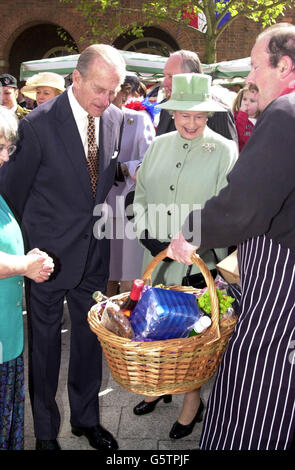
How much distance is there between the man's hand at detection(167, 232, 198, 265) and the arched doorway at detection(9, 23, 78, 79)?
16.9m

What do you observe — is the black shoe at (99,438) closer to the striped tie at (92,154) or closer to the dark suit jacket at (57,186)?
the dark suit jacket at (57,186)

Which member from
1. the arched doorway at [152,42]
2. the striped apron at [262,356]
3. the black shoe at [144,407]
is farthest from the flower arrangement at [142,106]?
the arched doorway at [152,42]

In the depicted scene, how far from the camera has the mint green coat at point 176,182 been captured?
2.96 m

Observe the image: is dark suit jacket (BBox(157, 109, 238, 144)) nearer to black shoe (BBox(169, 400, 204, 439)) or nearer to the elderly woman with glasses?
the elderly woman with glasses

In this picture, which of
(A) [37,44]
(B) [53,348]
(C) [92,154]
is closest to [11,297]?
(B) [53,348]

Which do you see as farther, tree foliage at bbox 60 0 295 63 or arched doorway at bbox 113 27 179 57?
arched doorway at bbox 113 27 179 57

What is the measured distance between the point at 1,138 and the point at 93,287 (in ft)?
4.00

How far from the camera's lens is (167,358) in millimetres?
1904

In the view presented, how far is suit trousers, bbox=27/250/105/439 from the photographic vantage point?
2.86 metres

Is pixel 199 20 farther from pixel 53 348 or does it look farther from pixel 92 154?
pixel 53 348

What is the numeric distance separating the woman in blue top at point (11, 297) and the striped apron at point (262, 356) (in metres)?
0.96

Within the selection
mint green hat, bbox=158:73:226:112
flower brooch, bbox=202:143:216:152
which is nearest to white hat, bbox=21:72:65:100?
mint green hat, bbox=158:73:226:112

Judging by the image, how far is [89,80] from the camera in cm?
272

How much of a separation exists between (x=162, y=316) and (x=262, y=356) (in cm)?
45
